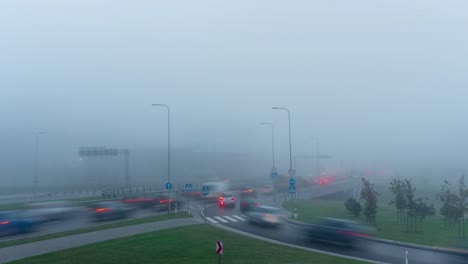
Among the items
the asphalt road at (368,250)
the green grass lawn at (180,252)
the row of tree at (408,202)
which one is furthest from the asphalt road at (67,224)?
the row of tree at (408,202)

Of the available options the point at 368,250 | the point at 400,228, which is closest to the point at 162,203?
the point at 400,228

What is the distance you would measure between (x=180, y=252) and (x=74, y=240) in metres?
7.48

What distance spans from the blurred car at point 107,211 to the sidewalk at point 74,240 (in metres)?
5.94

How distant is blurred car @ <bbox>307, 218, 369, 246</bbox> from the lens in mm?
21297

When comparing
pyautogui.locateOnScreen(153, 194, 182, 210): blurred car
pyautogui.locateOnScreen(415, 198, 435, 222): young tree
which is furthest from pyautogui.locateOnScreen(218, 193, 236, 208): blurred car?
pyautogui.locateOnScreen(415, 198, 435, 222): young tree

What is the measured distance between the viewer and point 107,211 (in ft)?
114

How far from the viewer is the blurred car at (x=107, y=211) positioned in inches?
1352

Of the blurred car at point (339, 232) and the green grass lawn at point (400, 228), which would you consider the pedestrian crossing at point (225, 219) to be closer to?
the green grass lawn at point (400, 228)

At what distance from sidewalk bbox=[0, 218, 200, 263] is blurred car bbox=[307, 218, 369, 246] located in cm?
1016

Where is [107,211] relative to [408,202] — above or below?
below

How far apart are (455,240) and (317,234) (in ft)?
33.8

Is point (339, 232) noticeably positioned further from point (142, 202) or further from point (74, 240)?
point (142, 202)

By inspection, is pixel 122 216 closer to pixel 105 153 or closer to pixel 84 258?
pixel 84 258

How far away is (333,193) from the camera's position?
224 ft
